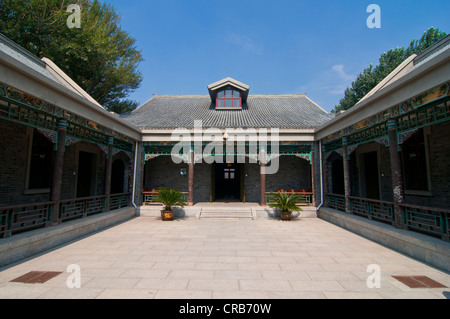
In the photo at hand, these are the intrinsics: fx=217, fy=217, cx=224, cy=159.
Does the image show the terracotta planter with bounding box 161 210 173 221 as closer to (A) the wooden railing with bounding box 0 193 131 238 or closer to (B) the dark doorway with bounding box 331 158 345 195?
(A) the wooden railing with bounding box 0 193 131 238

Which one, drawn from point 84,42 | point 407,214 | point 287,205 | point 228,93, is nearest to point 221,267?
Answer: point 407,214

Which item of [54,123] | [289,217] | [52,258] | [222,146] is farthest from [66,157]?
[289,217]

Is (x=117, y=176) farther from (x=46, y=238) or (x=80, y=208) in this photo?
(x=46, y=238)

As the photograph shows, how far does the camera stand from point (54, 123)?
18.6ft

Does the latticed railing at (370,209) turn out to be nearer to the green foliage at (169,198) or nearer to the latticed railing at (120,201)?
the green foliage at (169,198)

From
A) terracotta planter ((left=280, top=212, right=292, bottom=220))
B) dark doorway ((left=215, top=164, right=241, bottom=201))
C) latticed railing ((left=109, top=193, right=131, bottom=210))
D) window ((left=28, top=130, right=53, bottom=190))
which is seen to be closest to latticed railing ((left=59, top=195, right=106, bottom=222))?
latticed railing ((left=109, top=193, right=131, bottom=210))

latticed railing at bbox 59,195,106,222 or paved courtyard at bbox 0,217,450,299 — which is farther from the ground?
latticed railing at bbox 59,195,106,222

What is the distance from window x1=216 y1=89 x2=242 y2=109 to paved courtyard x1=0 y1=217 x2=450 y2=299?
938 centimetres

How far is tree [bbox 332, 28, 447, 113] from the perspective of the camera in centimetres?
1959

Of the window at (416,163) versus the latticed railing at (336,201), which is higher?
the window at (416,163)

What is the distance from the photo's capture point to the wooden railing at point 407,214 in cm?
445

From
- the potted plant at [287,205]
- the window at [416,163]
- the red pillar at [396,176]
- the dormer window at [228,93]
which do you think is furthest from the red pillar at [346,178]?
the dormer window at [228,93]

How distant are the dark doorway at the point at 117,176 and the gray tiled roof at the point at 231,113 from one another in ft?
7.44

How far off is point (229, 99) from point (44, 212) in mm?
11043
